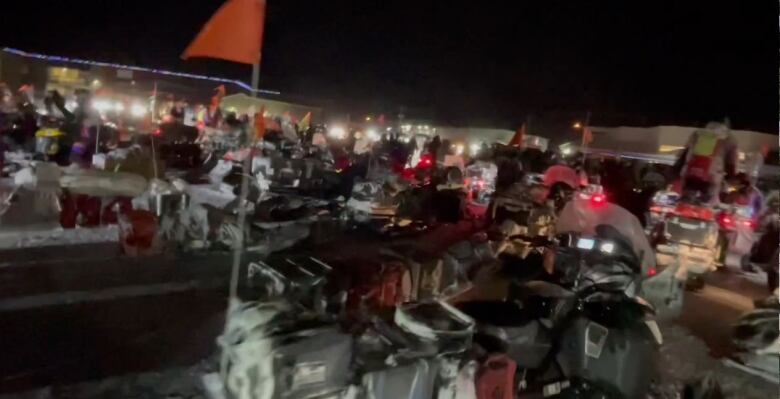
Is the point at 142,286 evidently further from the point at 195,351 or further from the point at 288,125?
the point at 288,125

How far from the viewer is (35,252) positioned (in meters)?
8.44

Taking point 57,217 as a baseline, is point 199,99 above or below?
above

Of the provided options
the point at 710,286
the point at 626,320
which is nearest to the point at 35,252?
the point at 626,320

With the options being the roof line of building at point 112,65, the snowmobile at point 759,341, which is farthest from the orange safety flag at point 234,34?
the roof line of building at point 112,65

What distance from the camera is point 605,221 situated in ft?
21.0

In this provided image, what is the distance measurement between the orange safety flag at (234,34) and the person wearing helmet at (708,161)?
9174 mm

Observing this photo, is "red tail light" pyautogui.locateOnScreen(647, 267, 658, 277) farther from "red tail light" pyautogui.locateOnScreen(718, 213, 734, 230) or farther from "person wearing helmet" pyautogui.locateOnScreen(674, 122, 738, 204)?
"red tail light" pyautogui.locateOnScreen(718, 213, 734, 230)

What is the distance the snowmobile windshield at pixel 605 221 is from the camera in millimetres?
6383

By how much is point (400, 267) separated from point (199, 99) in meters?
26.2

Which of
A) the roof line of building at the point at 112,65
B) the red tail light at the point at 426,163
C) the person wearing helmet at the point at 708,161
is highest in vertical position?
the roof line of building at the point at 112,65

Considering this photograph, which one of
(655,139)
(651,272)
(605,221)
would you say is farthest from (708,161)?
(655,139)

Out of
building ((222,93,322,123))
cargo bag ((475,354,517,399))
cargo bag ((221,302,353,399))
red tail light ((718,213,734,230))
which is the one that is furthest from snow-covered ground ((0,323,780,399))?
building ((222,93,322,123))

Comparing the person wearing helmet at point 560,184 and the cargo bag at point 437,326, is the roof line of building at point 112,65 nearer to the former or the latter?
the person wearing helmet at point 560,184

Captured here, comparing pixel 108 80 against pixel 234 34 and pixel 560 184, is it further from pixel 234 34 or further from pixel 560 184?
pixel 234 34
